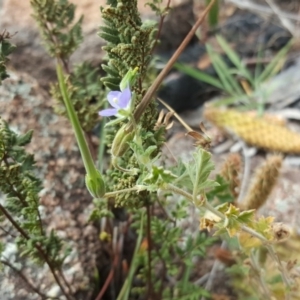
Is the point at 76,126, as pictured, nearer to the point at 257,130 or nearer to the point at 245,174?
the point at 245,174

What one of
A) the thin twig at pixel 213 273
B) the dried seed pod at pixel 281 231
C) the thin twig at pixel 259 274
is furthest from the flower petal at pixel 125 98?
the thin twig at pixel 213 273

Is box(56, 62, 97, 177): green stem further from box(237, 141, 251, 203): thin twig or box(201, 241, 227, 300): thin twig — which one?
box(237, 141, 251, 203): thin twig

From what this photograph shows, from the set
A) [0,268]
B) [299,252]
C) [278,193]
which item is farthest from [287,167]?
[0,268]

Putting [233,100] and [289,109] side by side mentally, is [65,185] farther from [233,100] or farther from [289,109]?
[289,109]

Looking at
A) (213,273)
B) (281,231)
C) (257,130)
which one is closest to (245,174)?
(257,130)

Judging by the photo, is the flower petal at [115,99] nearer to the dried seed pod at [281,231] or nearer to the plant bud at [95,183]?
the plant bud at [95,183]

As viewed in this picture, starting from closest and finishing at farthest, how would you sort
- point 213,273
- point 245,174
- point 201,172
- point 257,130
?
point 201,172 → point 213,273 → point 245,174 → point 257,130

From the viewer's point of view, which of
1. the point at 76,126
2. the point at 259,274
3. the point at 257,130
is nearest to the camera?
the point at 76,126
